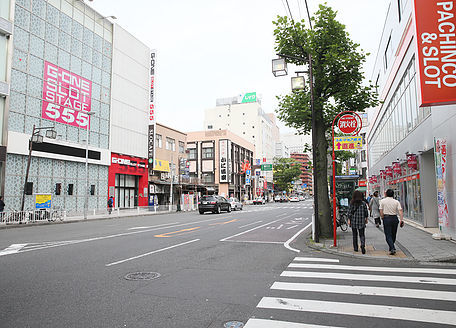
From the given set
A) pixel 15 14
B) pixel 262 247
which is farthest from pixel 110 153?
pixel 262 247

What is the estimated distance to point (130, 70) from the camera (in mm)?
37844

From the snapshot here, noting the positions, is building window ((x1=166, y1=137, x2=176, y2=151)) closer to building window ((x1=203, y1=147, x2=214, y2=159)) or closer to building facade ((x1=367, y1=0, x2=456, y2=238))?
Answer: building window ((x1=203, y1=147, x2=214, y2=159))

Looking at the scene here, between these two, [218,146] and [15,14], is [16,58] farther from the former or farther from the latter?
[218,146]

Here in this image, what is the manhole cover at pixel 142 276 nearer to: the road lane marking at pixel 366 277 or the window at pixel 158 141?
the road lane marking at pixel 366 277

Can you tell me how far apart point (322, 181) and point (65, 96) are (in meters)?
25.6

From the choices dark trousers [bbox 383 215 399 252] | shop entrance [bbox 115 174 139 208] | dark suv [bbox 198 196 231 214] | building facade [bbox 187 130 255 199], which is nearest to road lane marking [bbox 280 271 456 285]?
dark trousers [bbox 383 215 399 252]

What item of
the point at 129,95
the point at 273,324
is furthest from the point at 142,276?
the point at 129,95

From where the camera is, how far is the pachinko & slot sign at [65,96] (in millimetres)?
26812

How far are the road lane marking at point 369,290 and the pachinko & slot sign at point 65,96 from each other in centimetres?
2461

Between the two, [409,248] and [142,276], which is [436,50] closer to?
[409,248]

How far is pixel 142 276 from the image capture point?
667 cm

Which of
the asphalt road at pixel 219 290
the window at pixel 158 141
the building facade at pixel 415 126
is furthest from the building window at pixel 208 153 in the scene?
the asphalt road at pixel 219 290

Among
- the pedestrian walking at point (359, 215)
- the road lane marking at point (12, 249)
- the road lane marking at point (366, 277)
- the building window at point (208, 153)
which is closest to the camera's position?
the road lane marking at point (366, 277)

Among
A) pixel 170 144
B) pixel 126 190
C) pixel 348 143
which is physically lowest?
pixel 126 190
